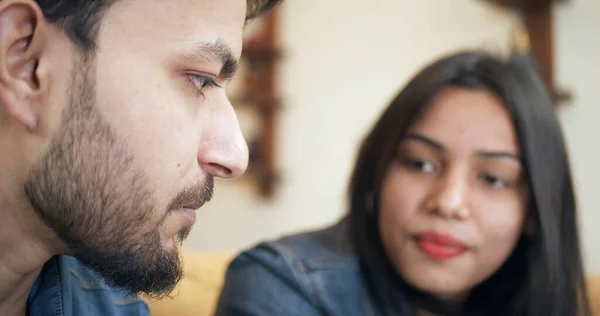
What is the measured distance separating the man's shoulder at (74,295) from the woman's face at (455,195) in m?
0.48

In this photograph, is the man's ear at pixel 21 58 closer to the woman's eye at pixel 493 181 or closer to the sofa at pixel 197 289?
the sofa at pixel 197 289

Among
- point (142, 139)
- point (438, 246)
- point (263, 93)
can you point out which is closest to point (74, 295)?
point (142, 139)

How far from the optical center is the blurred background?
79.4 inches

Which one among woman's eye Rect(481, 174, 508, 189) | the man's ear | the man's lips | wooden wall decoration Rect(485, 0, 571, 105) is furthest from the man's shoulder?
wooden wall decoration Rect(485, 0, 571, 105)

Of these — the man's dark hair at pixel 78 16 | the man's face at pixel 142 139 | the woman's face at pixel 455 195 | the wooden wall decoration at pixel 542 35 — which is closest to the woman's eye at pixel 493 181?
the woman's face at pixel 455 195

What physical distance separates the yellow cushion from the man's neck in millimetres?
369

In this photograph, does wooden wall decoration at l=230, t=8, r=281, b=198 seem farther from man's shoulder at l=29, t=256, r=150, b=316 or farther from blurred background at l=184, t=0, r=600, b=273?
man's shoulder at l=29, t=256, r=150, b=316

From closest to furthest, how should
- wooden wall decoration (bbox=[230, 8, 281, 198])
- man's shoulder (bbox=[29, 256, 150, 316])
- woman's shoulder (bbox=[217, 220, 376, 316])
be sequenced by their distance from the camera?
man's shoulder (bbox=[29, 256, 150, 316])
woman's shoulder (bbox=[217, 220, 376, 316])
wooden wall decoration (bbox=[230, 8, 281, 198])

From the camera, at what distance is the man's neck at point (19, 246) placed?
2.08ft

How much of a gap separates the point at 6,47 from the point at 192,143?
209 mm

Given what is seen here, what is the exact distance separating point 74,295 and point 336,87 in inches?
55.9

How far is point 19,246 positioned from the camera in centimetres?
67

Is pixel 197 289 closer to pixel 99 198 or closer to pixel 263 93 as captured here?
pixel 99 198

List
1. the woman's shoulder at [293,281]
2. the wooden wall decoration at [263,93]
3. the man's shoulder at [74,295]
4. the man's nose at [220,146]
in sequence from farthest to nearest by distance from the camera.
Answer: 1. the wooden wall decoration at [263,93]
2. the woman's shoulder at [293,281]
3. the man's shoulder at [74,295]
4. the man's nose at [220,146]
